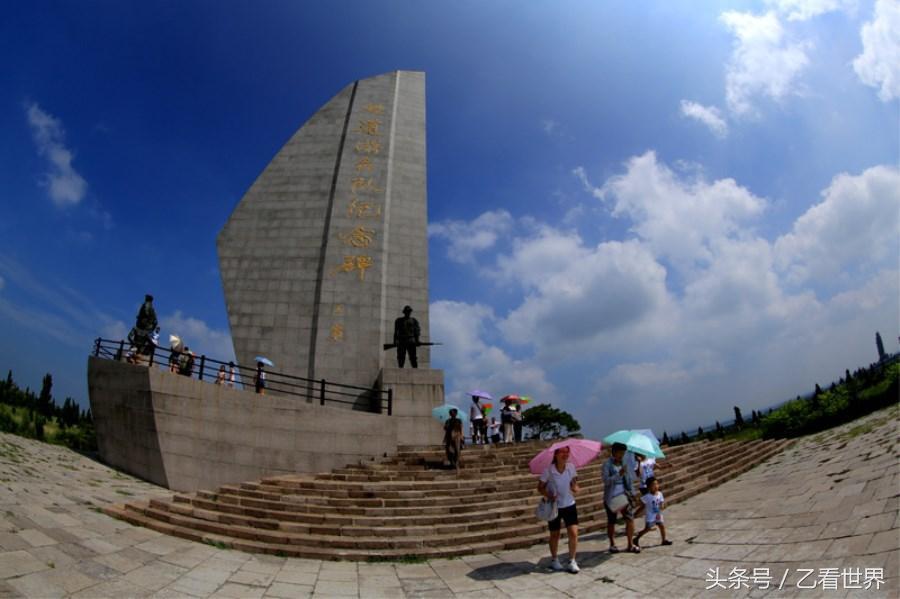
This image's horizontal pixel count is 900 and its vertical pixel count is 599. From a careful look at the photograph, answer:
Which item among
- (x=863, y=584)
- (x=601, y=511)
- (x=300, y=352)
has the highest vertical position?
(x=300, y=352)

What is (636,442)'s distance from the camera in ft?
20.3

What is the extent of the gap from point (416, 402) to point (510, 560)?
8.03 metres

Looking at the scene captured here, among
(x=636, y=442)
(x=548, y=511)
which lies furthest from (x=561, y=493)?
(x=636, y=442)

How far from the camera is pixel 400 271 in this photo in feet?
61.1

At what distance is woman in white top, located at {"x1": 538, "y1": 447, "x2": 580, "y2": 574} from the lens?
5.33 meters

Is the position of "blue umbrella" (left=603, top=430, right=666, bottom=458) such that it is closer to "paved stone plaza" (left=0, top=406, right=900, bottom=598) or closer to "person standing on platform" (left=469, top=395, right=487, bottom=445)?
"paved stone plaza" (left=0, top=406, right=900, bottom=598)

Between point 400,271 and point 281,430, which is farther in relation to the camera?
point 400,271

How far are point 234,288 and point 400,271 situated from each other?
22.6 feet

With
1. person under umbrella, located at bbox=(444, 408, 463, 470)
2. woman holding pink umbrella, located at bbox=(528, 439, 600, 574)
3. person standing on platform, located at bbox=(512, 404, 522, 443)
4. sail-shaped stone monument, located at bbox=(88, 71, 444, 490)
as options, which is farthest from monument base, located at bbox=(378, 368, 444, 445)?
woman holding pink umbrella, located at bbox=(528, 439, 600, 574)

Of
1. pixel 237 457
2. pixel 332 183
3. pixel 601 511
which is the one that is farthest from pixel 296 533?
pixel 332 183

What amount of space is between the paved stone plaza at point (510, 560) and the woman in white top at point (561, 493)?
270 mm

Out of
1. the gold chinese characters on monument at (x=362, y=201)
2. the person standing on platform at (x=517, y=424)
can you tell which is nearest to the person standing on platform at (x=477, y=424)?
the person standing on platform at (x=517, y=424)

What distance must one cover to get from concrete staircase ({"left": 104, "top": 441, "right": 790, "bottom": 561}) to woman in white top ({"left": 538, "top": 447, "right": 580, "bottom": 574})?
163 cm

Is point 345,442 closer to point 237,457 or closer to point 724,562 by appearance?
point 237,457
